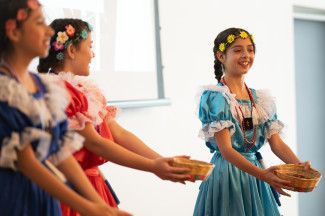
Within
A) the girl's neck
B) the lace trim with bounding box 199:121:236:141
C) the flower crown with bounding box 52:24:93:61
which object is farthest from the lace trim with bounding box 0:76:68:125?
the girl's neck

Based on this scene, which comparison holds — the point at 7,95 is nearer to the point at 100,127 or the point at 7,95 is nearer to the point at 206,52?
the point at 100,127

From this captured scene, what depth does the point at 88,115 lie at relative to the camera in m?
1.78

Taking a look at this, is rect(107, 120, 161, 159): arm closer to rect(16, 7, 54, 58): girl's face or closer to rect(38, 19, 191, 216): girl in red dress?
rect(38, 19, 191, 216): girl in red dress

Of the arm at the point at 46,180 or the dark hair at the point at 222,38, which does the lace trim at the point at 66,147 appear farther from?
the dark hair at the point at 222,38

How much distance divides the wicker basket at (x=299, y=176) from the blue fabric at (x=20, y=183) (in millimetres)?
968

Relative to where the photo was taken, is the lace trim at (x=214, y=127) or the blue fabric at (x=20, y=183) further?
the lace trim at (x=214, y=127)

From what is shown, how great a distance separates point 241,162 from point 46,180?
41.3 inches

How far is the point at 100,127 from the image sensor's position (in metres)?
1.98

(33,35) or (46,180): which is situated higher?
(33,35)

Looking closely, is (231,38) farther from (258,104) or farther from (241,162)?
(241,162)

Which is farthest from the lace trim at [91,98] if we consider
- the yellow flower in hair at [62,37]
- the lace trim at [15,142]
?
the lace trim at [15,142]

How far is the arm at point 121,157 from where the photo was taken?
5.66 ft

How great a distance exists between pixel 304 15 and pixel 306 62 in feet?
1.25

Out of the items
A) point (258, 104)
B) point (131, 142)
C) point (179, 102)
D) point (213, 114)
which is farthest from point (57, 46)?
point (179, 102)
